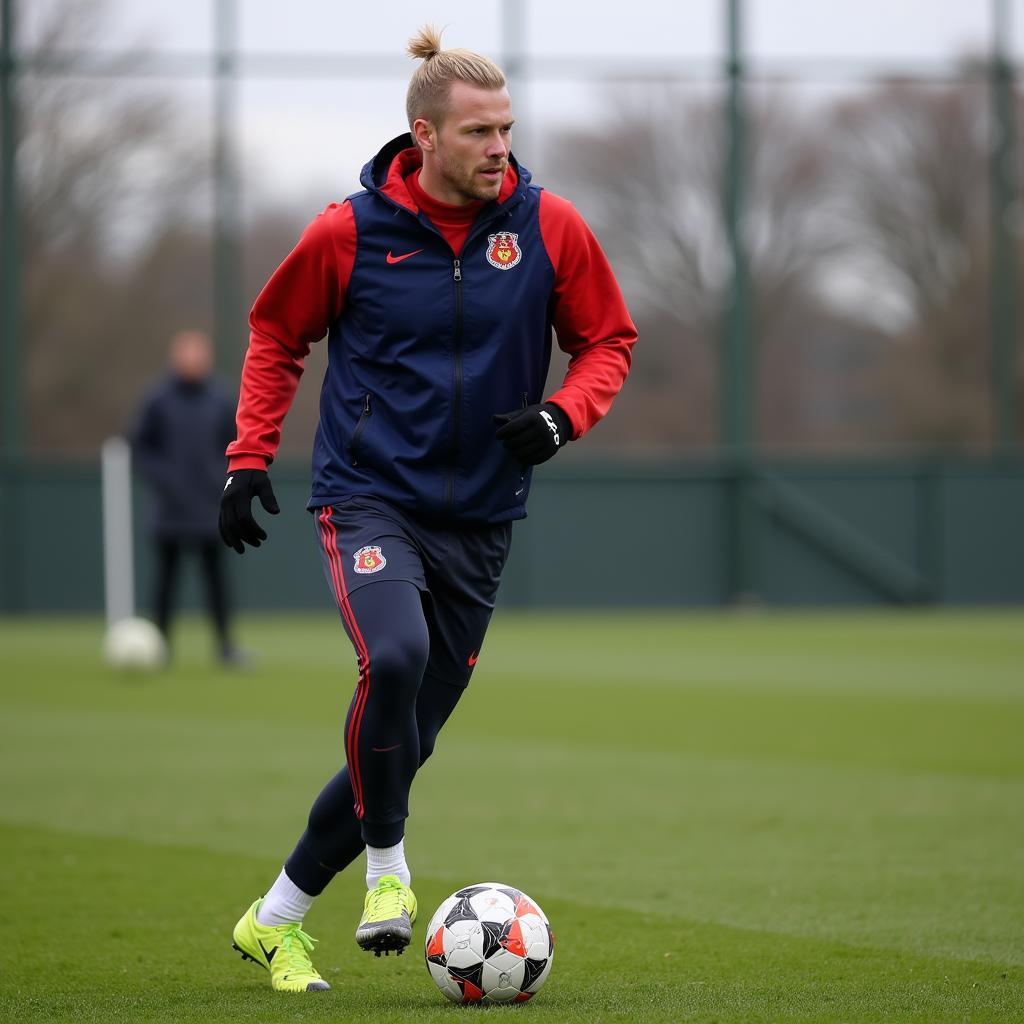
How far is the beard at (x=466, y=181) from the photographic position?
4.61 meters

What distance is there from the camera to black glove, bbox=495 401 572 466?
4.52m

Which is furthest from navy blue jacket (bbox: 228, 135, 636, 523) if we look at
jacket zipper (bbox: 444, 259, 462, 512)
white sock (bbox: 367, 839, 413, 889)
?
white sock (bbox: 367, 839, 413, 889)

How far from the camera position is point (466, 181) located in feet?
15.1

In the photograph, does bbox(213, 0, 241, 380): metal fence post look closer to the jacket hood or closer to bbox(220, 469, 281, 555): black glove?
the jacket hood

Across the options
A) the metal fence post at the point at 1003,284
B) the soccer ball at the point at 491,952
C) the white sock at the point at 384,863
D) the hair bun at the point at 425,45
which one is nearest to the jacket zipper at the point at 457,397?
the hair bun at the point at 425,45

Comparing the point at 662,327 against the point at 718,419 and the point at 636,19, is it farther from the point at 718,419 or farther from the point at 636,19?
the point at 636,19

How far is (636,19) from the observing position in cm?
2331

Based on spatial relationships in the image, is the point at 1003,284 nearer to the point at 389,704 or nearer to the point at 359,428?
the point at 359,428

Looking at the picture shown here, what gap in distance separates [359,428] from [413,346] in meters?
0.24

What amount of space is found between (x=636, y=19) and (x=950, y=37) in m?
4.05

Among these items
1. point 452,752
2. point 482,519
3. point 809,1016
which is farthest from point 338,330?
point 452,752

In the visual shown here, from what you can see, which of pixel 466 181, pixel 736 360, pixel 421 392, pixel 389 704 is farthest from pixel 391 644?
pixel 736 360

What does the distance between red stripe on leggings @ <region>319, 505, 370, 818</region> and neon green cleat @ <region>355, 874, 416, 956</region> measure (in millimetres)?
194

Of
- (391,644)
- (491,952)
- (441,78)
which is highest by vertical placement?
(441,78)
